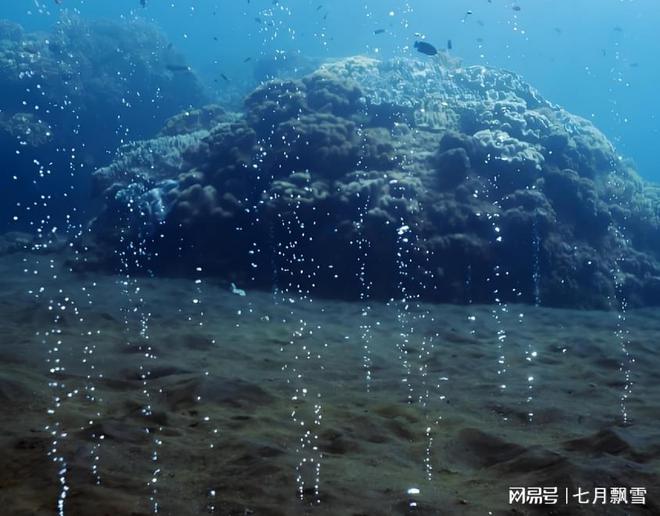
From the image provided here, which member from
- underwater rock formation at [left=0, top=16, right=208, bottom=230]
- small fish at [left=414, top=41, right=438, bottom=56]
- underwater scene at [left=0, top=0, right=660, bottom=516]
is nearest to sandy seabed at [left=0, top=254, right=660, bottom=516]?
underwater scene at [left=0, top=0, right=660, bottom=516]

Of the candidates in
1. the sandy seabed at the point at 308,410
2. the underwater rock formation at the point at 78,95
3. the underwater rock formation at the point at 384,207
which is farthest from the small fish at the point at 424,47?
the underwater rock formation at the point at 78,95

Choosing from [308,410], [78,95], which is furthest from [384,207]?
[78,95]

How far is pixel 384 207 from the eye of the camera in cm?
1135

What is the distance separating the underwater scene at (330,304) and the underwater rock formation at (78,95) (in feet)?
0.45

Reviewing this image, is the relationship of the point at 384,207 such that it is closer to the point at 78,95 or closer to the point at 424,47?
the point at 424,47

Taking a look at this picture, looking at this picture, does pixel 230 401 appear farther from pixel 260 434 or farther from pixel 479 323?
pixel 479 323

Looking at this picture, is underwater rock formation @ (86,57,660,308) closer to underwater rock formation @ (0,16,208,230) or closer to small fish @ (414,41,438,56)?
small fish @ (414,41,438,56)

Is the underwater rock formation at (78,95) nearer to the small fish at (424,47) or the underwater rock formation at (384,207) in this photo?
the underwater rock formation at (384,207)

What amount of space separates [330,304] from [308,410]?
5.41 metres

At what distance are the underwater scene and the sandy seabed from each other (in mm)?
27

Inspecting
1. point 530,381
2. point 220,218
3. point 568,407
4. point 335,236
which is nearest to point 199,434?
point 568,407

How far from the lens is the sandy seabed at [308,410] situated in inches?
116

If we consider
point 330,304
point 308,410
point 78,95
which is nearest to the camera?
point 308,410

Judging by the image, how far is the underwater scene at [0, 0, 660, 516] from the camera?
3.18 meters
